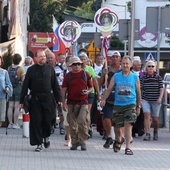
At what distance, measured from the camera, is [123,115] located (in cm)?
1363

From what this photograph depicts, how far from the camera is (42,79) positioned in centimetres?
1367

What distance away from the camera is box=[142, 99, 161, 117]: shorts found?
16703 mm

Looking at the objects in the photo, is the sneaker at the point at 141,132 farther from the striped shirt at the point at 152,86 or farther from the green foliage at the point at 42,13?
the green foliage at the point at 42,13

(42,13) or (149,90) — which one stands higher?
(42,13)

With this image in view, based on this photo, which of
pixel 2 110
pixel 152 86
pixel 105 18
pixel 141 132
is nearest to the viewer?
pixel 2 110

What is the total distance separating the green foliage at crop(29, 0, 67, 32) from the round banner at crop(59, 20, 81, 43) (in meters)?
44.2

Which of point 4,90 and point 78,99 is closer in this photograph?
point 78,99

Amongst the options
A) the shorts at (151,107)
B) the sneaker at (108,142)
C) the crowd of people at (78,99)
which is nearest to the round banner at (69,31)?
the shorts at (151,107)

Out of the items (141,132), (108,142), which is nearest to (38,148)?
(108,142)

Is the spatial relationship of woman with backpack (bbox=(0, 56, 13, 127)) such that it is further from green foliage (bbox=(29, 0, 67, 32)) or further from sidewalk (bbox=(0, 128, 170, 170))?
green foliage (bbox=(29, 0, 67, 32))

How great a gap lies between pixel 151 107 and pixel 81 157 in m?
4.15

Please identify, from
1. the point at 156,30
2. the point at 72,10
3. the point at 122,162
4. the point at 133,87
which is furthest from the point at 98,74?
the point at 72,10

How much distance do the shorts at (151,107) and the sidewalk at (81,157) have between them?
770 millimetres

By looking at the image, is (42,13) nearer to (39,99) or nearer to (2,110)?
(2,110)
